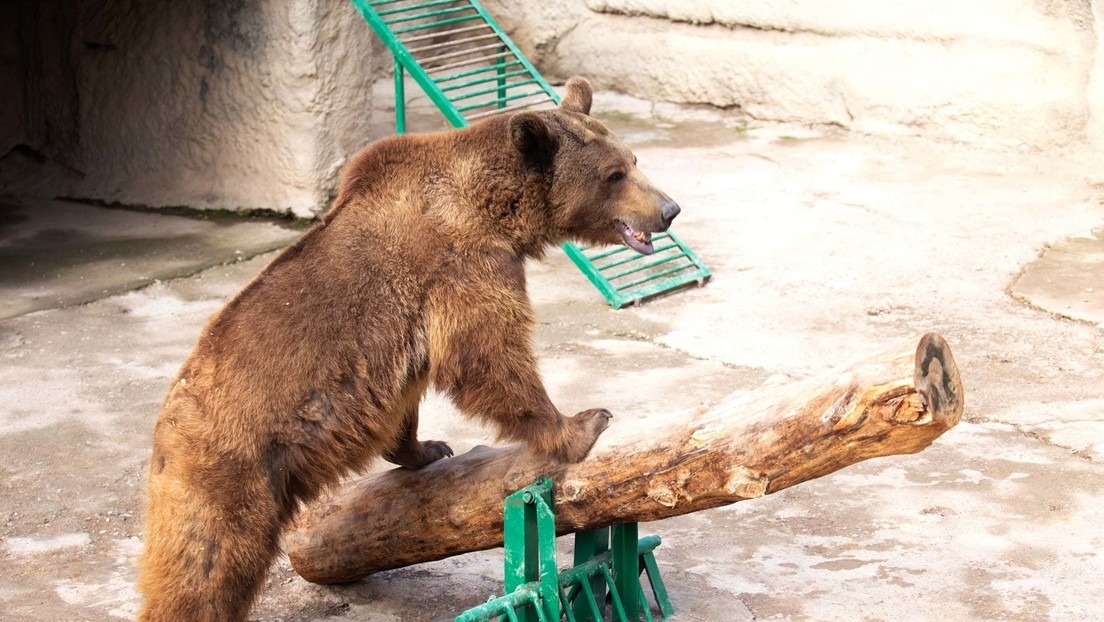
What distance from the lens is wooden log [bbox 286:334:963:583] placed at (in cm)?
381

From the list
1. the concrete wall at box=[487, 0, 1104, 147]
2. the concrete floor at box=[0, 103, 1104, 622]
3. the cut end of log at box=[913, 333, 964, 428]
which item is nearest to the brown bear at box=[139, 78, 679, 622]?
the concrete floor at box=[0, 103, 1104, 622]

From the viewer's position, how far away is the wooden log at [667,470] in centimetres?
381

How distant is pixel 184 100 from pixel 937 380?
7.79 m

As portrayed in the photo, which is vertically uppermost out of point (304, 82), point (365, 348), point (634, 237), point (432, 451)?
point (634, 237)

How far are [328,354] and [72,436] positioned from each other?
2.73m

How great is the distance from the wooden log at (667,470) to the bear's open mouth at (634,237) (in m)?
0.87

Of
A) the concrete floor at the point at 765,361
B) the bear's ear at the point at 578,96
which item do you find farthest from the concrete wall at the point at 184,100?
the bear's ear at the point at 578,96

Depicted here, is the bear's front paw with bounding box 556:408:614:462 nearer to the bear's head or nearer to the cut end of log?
the bear's head

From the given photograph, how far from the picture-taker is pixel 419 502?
493 centimetres

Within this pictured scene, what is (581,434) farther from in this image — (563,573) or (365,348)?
(365,348)

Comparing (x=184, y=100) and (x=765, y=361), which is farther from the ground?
(x=184, y=100)

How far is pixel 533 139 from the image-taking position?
15.8ft

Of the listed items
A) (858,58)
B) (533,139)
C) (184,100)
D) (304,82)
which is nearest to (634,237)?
(533,139)

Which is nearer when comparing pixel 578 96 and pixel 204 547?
pixel 204 547
